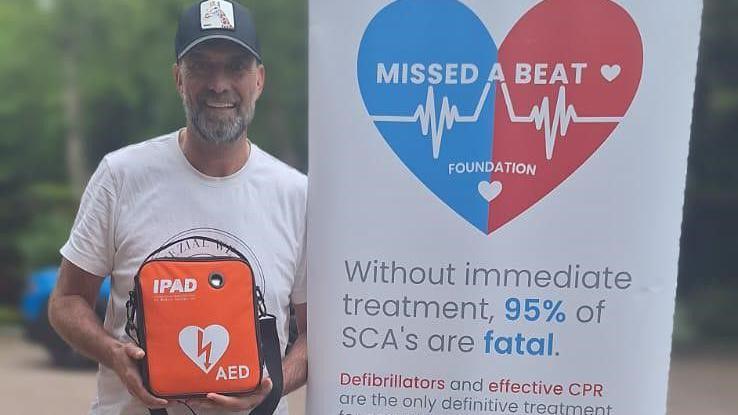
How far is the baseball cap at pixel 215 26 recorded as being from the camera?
5.91 ft

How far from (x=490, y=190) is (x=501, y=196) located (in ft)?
0.08

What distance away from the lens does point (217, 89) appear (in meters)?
1.78

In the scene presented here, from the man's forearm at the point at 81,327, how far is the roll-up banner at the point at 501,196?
1.66ft

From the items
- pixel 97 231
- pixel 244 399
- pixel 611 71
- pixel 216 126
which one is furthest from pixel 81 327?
pixel 611 71

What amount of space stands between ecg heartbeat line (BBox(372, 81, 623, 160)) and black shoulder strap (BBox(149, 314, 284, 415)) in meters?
0.52

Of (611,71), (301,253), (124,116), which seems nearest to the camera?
(611,71)

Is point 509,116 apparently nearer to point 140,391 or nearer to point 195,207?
point 195,207

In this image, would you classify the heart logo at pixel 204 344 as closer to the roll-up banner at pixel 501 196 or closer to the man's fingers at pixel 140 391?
the man's fingers at pixel 140 391

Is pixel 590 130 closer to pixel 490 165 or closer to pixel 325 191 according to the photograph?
pixel 490 165

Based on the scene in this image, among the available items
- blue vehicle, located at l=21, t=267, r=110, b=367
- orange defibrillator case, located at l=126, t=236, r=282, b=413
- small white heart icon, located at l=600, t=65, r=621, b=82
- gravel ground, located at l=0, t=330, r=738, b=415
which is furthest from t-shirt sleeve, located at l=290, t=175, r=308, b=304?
blue vehicle, located at l=21, t=267, r=110, b=367

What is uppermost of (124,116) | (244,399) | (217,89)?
(217,89)

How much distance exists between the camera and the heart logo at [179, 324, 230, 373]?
1.62m

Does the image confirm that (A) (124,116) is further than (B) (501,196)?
Yes

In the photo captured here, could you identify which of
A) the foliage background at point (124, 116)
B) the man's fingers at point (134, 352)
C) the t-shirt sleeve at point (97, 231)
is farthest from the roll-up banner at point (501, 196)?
the foliage background at point (124, 116)
